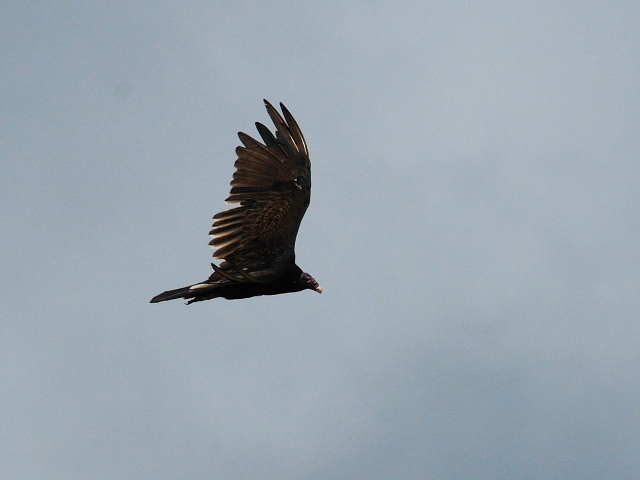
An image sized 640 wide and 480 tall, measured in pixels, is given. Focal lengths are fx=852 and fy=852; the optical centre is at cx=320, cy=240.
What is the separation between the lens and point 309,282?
40.2 ft

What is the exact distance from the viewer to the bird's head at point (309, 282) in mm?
12195

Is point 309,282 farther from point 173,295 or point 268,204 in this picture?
point 173,295

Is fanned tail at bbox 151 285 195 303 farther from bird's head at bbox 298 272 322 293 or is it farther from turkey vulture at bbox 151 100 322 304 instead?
bird's head at bbox 298 272 322 293

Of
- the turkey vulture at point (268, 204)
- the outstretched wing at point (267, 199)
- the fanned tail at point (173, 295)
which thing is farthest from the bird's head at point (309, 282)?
the fanned tail at point (173, 295)

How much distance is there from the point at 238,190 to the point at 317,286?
1.82m

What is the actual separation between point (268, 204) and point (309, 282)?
1308 mm

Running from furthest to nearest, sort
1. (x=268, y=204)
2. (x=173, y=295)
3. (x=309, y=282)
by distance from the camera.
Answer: (x=309, y=282), (x=268, y=204), (x=173, y=295)

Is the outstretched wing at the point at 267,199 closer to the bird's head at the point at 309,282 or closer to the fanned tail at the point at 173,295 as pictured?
the bird's head at the point at 309,282

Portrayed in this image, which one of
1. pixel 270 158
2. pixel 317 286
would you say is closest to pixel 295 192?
pixel 270 158

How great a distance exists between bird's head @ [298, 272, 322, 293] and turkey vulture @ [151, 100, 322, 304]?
0.80 ft

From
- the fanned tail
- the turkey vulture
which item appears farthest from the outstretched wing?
the fanned tail

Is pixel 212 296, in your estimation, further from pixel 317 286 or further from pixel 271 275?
pixel 317 286

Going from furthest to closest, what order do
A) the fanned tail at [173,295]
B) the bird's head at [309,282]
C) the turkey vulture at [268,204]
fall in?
the bird's head at [309,282] → the turkey vulture at [268,204] → the fanned tail at [173,295]

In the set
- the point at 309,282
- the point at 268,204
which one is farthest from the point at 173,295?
the point at 309,282
